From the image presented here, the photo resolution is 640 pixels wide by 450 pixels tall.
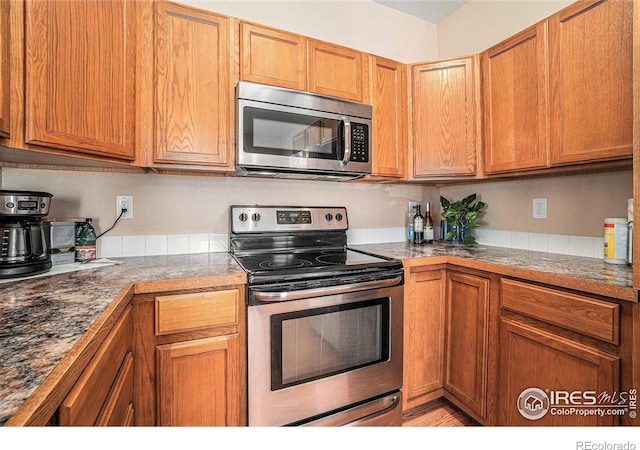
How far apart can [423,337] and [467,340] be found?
0.73 ft

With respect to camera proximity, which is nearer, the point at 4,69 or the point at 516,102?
the point at 4,69

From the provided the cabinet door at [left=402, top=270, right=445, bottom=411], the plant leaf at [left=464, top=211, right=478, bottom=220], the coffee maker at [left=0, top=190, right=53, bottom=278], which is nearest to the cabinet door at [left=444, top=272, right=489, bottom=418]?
the cabinet door at [left=402, top=270, right=445, bottom=411]

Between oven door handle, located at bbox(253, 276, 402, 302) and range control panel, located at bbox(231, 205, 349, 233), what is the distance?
63 centimetres

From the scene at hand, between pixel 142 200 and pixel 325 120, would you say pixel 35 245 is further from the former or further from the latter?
pixel 325 120

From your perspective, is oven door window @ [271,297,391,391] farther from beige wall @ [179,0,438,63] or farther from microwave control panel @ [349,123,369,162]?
beige wall @ [179,0,438,63]

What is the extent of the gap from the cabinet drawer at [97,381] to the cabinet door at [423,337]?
128 centimetres

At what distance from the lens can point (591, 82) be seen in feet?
4.45

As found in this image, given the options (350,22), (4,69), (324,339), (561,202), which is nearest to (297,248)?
(324,339)

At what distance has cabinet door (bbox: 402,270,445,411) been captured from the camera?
164 cm

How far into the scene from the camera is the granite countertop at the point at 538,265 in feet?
3.59

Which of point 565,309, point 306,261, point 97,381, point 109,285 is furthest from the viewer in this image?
point 306,261

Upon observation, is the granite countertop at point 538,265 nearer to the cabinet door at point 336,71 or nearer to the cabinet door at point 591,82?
the cabinet door at point 591,82

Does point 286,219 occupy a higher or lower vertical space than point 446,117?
lower

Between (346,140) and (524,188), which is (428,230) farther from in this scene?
(346,140)
